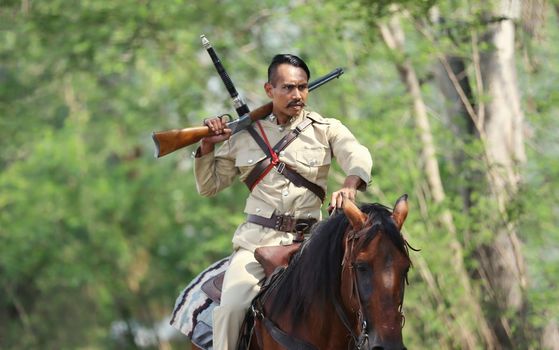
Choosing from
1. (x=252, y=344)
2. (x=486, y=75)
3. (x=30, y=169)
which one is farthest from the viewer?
(x=30, y=169)

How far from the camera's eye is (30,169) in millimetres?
32000

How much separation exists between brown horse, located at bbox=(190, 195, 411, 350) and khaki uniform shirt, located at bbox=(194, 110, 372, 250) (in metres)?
0.52

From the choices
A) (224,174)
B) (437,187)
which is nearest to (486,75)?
(437,187)

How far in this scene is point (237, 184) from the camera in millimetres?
28156

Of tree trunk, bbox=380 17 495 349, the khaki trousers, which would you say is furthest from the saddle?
tree trunk, bbox=380 17 495 349

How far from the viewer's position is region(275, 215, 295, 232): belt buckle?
769 cm

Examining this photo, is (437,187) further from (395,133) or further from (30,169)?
(30,169)

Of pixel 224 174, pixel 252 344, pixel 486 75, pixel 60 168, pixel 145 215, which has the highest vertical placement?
pixel 224 174

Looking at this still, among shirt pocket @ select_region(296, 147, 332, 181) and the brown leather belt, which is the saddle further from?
shirt pocket @ select_region(296, 147, 332, 181)

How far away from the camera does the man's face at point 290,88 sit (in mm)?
7638

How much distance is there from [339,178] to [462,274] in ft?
10.7

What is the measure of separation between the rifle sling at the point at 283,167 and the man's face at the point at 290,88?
128 mm

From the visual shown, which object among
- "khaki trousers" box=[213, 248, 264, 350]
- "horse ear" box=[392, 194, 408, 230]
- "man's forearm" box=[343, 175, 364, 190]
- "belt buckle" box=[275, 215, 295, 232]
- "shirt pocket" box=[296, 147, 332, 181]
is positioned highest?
"shirt pocket" box=[296, 147, 332, 181]

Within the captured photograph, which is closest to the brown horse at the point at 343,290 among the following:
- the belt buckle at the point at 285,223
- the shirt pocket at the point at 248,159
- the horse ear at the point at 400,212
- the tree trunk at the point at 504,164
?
the horse ear at the point at 400,212
